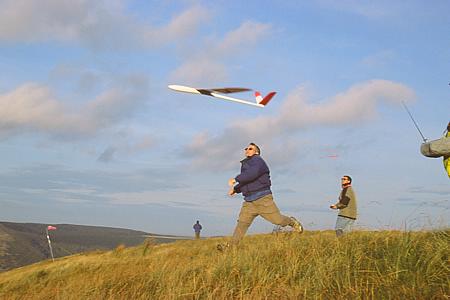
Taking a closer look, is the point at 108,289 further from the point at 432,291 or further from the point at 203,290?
the point at 432,291

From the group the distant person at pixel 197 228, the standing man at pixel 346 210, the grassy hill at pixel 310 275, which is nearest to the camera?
the grassy hill at pixel 310 275

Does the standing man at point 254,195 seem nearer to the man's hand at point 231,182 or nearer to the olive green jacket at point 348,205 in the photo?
the man's hand at point 231,182

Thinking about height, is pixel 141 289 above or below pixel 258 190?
below

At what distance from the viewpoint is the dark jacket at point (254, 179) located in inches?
363

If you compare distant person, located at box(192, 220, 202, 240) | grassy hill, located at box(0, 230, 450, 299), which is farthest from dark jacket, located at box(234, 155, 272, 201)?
distant person, located at box(192, 220, 202, 240)

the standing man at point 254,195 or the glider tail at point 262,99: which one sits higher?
the glider tail at point 262,99

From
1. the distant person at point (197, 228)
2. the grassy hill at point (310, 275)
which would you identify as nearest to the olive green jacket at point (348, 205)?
the grassy hill at point (310, 275)

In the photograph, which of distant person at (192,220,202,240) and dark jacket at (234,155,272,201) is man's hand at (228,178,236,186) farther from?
distant person at (192,220,202,240)

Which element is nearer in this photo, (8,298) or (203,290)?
(203,290)

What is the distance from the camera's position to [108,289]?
6574mm

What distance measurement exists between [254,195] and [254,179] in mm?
302

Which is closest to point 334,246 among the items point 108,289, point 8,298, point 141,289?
point 141,289

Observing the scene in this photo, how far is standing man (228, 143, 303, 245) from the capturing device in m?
9.27

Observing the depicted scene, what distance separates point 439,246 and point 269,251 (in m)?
2.12
